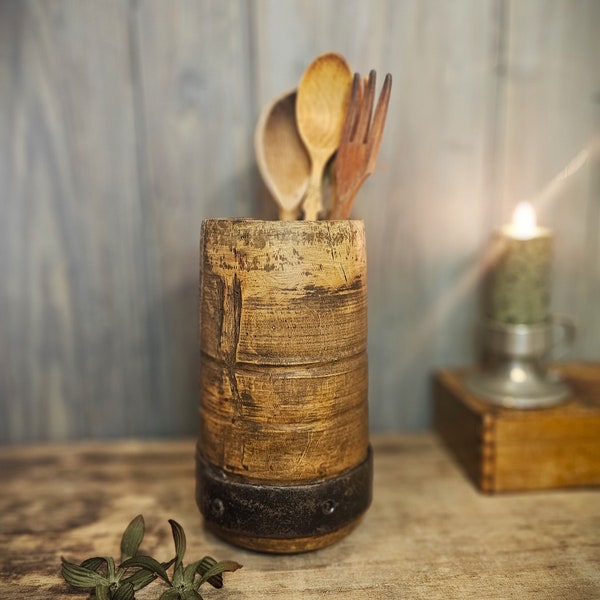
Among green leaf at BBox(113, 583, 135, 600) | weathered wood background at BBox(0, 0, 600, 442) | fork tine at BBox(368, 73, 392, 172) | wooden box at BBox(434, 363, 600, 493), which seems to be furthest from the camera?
weathered wood background at BBox(0, 0, 600, 442)

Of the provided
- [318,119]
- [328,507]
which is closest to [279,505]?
[328,507]

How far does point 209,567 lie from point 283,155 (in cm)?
50

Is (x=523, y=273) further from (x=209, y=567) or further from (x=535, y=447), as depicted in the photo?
(x=209, y=567)

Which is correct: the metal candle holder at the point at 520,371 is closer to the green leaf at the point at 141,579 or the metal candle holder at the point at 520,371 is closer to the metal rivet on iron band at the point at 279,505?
the metal rivet on iron band at the point at 279,505

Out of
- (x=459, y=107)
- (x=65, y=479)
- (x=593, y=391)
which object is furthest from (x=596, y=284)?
(x=65, y=479)

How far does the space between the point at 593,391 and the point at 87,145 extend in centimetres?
86

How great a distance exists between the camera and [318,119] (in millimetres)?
720

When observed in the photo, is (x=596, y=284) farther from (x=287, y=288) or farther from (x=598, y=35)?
(x=287, y=288)

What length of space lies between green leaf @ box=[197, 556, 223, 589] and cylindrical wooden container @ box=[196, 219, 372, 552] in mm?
44

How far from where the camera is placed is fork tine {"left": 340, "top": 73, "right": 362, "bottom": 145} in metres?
0.67

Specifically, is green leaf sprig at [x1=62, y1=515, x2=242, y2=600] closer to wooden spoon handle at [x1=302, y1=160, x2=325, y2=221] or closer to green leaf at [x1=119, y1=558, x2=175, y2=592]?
green leaf at [x1=119, y1=558, x2=175, y2=592]

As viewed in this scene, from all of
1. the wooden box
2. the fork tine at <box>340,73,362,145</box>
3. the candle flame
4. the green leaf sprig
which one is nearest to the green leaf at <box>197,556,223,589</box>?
the green leaf sprig

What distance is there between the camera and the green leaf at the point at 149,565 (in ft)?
1.90

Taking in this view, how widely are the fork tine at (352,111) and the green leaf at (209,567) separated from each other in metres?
0.49
